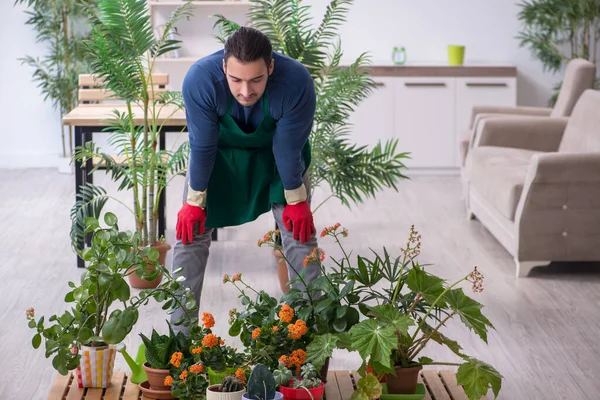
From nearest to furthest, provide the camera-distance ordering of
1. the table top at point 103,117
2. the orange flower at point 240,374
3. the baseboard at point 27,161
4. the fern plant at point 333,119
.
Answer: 1. the orange flower at point 240,374
2. the fern plant at point 333,119
3. the table top at point 103,117
4. the baseboard at point 27,161

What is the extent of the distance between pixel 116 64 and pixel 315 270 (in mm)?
1508

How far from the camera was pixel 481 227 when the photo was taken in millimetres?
5035

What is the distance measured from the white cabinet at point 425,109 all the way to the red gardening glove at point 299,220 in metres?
4.04

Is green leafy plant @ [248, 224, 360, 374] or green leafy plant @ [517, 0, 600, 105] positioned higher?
green leafy plant @ [517, 0, 600, 105]

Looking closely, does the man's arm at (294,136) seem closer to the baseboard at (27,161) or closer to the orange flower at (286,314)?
the orange flower at (286,314)

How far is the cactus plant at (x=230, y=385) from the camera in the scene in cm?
208

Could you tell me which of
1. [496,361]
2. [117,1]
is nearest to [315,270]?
[496,361]

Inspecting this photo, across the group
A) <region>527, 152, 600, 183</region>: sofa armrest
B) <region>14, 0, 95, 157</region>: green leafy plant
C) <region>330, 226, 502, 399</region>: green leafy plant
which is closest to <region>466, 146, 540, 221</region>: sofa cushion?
<region>527, 152, 600, 183</region>: sofa armrest

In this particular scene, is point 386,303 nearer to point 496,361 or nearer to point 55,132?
point 496,361

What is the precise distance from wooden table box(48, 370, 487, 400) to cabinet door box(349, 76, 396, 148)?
4.27 meters

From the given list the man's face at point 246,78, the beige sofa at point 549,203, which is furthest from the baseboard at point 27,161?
the man's face at point 246,78

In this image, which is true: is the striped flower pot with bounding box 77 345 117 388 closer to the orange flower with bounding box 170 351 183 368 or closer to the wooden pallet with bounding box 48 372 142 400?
the wooden pallet with bounding box 48 372 142 400

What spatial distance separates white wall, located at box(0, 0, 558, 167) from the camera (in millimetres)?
Answer: 6996

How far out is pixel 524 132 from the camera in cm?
514
